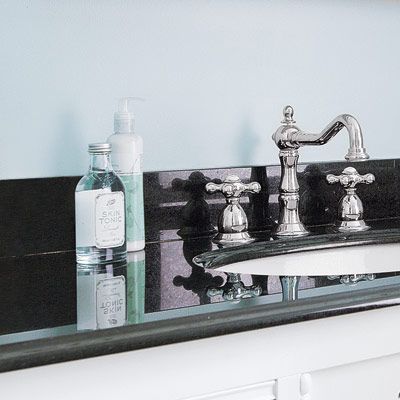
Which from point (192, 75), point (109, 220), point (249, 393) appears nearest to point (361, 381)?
point (249, 393)

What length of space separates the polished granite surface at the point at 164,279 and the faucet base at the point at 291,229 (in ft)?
0.09

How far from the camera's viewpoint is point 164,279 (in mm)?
908

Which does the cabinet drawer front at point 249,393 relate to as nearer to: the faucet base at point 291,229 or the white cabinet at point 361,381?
the white cabinet at point 361,381

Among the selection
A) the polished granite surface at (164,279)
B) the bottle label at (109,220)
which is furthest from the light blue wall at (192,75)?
the bottle label at (109,220)

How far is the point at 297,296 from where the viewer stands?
772 mm

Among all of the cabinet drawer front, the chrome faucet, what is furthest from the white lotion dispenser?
the cabinet drawer front

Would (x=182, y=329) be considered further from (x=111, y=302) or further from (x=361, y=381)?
(x=361, y=381)

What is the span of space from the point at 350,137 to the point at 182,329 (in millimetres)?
511

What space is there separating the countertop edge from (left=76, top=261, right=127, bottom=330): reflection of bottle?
25mm

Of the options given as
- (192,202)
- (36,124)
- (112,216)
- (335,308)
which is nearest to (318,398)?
(335,308)

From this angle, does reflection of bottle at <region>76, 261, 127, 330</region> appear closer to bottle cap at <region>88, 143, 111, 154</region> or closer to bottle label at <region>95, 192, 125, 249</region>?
bottle label at <region>95, 192, 125, 249</region>

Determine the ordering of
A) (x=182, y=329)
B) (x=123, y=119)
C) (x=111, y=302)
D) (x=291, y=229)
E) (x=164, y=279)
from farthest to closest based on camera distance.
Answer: (x=291, y=229) < (x=123, y=119) < (x=164, y=279) < (x=111, y=302) < (x=182, y=329)

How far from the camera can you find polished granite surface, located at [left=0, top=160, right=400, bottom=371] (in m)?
0.67

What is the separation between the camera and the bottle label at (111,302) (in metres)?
0.69
